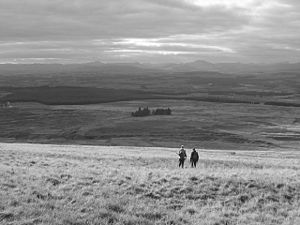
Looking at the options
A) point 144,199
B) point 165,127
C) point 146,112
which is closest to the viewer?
point 144,199

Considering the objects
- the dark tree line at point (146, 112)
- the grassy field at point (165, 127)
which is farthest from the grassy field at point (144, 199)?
the dark tree line at point (146, 112)

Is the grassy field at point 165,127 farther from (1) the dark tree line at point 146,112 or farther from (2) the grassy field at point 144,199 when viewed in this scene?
(2) the grassy field at point 144,199

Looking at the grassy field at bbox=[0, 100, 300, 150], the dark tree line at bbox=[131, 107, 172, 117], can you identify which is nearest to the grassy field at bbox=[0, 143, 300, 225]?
the grassy field at bbox=[0, 100, 300, 150]

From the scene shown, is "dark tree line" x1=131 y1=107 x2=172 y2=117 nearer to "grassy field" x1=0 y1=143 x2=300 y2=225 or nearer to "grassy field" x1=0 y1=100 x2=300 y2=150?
"grassy field" x1=0 y1=100 x2=300 y2=150

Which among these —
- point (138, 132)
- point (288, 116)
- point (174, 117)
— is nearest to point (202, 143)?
point (138, 132)

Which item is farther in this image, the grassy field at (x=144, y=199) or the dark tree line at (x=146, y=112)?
the dark tree line at (x=146, y=112)

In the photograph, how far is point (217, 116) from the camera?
477 ft

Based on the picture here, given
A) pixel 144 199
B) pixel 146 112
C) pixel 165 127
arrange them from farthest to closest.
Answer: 1. pixel 146 112
2. pixel 165 127
3. pixel 144 199

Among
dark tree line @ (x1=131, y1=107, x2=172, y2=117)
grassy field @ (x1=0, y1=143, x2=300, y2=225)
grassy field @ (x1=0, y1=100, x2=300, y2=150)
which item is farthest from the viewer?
dark tree line @ (x1=131, y1=107, x2=172, y2=117)

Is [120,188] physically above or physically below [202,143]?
above

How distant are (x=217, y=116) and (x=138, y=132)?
4467cm

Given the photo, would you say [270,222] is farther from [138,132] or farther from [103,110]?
[103,110]

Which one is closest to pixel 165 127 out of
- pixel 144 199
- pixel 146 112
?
pixel 146 112

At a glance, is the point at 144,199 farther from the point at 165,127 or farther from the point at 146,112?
the point at 146,112
